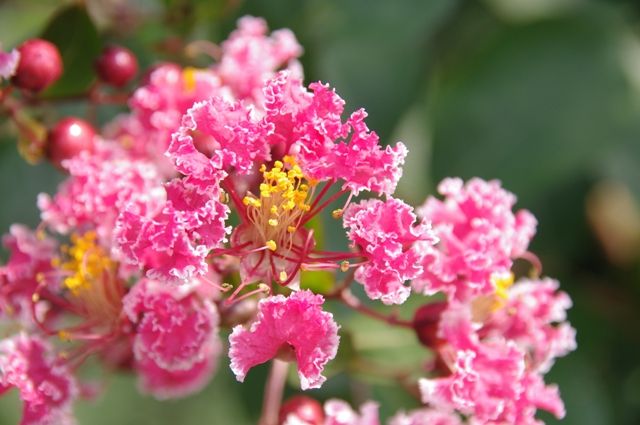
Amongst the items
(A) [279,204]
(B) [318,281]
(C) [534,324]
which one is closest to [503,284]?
(C) [534,324]

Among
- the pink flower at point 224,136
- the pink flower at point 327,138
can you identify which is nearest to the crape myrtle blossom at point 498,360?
the pink flower at point 327,138

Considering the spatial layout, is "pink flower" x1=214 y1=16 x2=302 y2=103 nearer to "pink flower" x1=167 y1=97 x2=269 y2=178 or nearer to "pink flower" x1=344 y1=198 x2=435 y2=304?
"pink flower" x1=167 y1=97 x2=269 y2=178

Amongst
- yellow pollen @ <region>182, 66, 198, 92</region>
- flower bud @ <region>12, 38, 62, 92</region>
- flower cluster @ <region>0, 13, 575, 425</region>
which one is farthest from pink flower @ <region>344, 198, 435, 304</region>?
flower bud @ <region>12, 38, 62, 92</region>

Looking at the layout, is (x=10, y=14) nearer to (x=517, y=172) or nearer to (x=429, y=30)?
(x=429, y=30)

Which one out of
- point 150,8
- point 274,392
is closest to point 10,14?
point 150,8

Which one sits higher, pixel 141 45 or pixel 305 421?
pixel 141 45

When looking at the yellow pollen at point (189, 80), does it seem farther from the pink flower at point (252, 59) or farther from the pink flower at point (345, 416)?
the pink flower at point (345, 416)
